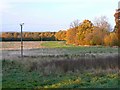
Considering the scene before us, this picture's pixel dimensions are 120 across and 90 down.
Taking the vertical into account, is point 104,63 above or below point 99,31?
below

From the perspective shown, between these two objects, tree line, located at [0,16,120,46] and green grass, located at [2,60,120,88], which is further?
tree line, located at [0,16,120,46]

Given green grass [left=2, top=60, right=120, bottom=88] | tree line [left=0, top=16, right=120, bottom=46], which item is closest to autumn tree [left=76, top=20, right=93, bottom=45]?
tree line [left=0, top=16, right=120, bottom=46]

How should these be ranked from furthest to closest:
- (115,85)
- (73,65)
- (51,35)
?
(51,35)
(73,65)
(115,85)

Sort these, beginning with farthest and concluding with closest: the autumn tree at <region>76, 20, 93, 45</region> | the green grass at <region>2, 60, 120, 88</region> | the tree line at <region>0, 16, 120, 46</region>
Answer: the autumn tree at <region>76, 20, 93, 45</region>, the tree line at <region>0, 16, 120, 46</region>, the green grass at <region>2, 60, 120, 88</region>

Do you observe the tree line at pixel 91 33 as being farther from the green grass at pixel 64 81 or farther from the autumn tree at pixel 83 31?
the green grass at pixel 64 81

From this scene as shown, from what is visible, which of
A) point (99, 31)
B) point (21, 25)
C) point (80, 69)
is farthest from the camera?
point (99, 31)

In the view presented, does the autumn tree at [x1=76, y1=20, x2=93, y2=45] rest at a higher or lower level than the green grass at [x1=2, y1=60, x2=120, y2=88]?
higher

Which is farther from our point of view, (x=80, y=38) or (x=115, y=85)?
(x=80, y=38)

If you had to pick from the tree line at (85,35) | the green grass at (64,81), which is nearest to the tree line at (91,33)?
→ the tree line at (85,35)

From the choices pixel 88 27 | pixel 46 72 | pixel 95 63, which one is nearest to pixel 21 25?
pixel 95 63

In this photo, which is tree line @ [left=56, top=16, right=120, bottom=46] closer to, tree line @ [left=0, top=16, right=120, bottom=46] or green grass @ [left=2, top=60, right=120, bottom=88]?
tree line @ [left=0, top=16, right=120, bottom=46]

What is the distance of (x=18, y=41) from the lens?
267ft

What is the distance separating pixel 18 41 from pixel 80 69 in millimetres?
64137

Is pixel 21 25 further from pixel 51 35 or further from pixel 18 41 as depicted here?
pixel 51 35
